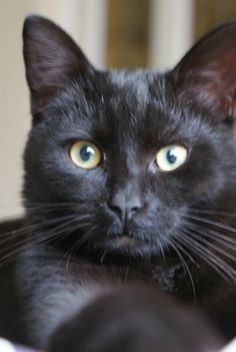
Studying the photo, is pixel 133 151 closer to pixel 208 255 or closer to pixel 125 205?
pixel 125 205

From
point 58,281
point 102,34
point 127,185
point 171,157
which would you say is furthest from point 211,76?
point 102,34

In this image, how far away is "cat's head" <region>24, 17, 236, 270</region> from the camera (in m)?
1.02

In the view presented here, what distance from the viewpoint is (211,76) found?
1.15 m

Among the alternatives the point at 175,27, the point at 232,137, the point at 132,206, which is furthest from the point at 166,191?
the point at 175,27

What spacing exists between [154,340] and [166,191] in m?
0.39

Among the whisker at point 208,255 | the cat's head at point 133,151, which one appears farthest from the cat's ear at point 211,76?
the whisker at point 208,255

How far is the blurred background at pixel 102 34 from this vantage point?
2.52 m

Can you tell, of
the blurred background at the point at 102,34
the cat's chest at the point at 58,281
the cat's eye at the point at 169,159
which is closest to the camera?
the cat's chest at the point at 58,281

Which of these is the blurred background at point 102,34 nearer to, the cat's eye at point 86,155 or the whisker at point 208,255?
the cat's eye at point 86,155

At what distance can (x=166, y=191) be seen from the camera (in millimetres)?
1022

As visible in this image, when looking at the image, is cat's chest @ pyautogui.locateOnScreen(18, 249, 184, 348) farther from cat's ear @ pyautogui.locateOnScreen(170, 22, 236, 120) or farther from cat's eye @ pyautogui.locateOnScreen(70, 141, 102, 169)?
cat's ear @ pyautogui.locateOnScreen(170, 22, 236, 120)

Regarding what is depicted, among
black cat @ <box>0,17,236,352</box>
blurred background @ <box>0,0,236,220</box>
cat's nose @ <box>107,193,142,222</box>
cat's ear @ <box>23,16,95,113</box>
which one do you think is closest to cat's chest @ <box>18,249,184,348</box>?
black cat @ <box>0,17,236,352</box>

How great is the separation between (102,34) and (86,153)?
5.93ft

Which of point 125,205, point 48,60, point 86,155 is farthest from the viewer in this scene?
point 48,60
